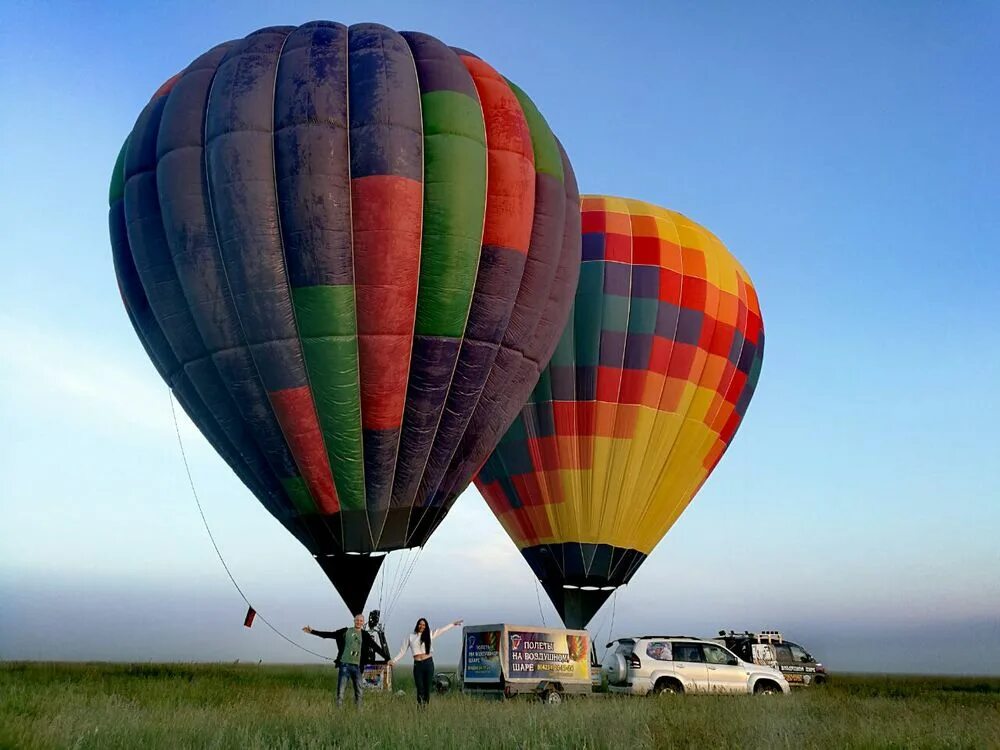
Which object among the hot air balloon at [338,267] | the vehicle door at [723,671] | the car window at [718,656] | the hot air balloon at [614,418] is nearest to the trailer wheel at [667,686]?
the vehicle door at [723,671]

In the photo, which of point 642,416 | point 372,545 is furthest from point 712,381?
point 372,545

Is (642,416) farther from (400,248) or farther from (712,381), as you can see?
(400,248)

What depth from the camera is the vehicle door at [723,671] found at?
63.7ft

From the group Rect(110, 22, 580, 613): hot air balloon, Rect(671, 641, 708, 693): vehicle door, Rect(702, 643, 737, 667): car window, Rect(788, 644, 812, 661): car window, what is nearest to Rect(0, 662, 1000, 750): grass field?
Rect(671, 641, 708, 693): vehicle door

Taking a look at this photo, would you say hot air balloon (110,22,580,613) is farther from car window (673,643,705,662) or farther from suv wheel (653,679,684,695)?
car window (673,643,705,662)

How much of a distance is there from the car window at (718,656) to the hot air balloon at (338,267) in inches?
255

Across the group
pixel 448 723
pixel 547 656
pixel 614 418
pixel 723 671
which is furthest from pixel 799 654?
pixel 448 723

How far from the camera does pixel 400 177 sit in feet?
57.4

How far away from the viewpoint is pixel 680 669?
1919cm

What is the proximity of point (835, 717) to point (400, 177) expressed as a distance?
11814 millimetres

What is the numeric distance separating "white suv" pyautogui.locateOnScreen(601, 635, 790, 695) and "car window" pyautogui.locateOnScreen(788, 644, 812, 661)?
8.87 m

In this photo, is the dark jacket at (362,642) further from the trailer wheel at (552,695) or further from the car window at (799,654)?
the car window at (799,654)

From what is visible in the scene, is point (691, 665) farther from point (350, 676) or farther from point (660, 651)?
point (350, 676)

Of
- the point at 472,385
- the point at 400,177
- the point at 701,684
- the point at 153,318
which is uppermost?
the point at 400,177
